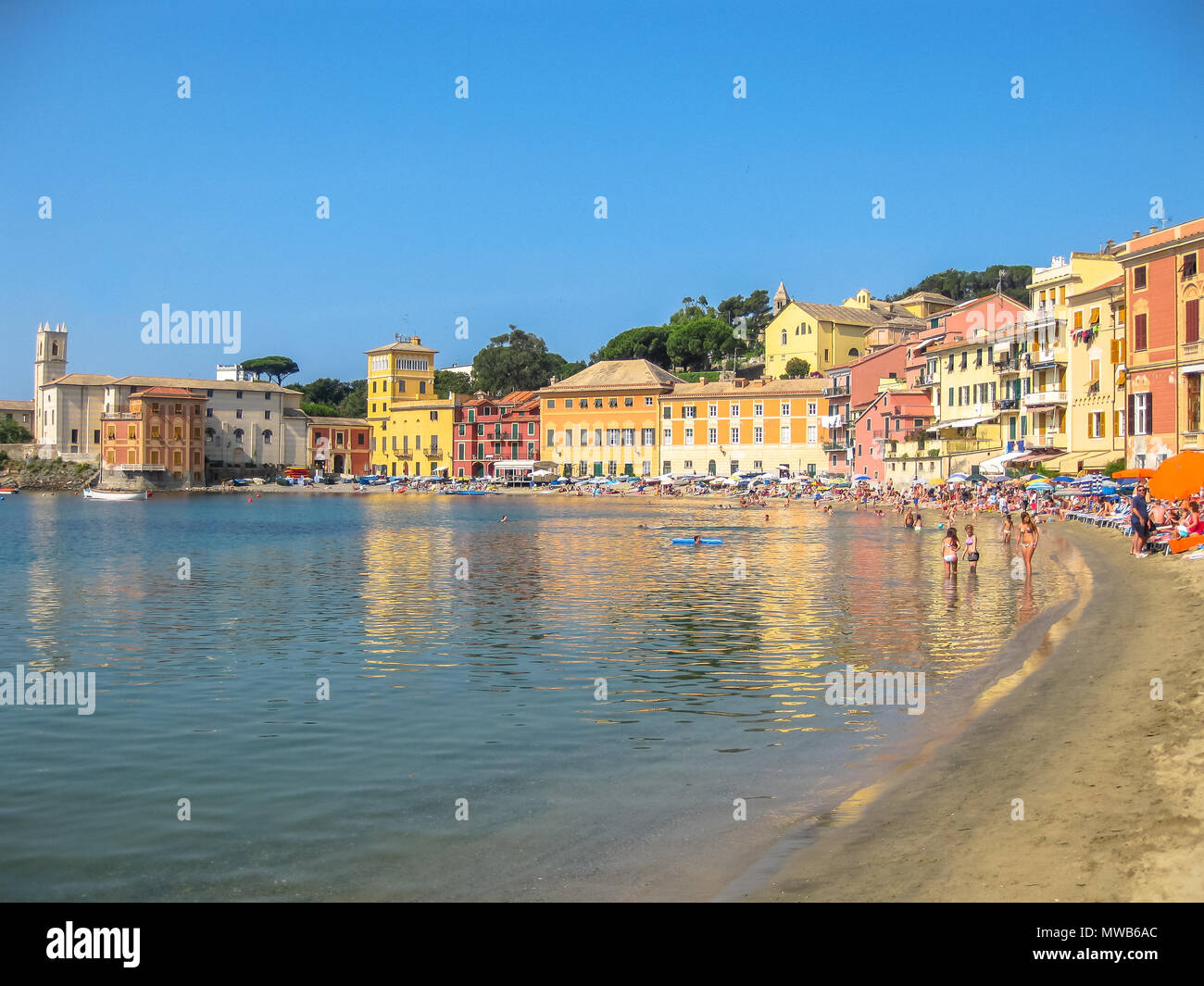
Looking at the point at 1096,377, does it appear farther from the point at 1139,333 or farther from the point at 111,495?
the point at 111,495

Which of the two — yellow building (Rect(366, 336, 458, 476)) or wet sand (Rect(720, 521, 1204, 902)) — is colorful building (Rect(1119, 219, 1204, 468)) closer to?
wet sand (Rect(720, 521, 1204, 902))

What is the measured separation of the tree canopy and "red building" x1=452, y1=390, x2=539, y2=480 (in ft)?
197

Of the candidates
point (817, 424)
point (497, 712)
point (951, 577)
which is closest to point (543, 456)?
point (817, 424)

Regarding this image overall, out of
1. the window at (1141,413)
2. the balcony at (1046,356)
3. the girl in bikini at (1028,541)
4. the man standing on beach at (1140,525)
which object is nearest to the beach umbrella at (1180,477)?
the man standing on beach at (1140,525)

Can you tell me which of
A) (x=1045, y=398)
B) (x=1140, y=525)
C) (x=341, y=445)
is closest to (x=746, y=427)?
(x=1045, y=398)

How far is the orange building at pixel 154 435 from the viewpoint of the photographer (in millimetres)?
124438

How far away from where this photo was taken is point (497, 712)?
1427 centimetres

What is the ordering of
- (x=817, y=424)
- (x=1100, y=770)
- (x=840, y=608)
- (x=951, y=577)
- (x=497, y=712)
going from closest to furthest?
1. (x=1100, y=770)
2. (x=497, y=712)
3. (x=840, y=608)
4. (x=951, y=577)
5. (x=817, y=424)

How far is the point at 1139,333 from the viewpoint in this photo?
44.7 meters

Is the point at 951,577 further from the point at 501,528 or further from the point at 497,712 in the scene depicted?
the point at 501,528

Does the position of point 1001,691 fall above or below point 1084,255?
below

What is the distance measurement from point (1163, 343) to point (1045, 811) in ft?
131

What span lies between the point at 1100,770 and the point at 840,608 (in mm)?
14545

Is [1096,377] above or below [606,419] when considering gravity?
below
